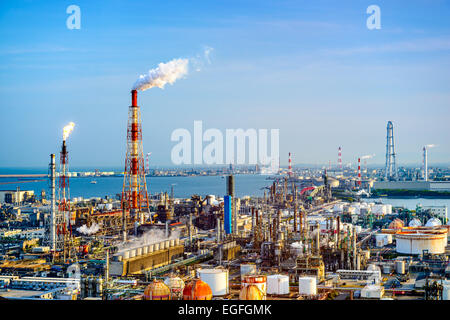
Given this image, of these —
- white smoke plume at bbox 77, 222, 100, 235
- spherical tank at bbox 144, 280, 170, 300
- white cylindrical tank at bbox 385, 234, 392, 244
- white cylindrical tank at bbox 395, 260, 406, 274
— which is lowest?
white cylindrical tank at bbox 385, 234, 392, 244

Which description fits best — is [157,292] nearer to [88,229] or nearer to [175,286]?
[175,286]

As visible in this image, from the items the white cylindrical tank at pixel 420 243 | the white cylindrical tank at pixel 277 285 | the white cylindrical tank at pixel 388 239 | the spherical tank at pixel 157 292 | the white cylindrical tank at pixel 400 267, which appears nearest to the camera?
the spherical tank at pixel 157 292

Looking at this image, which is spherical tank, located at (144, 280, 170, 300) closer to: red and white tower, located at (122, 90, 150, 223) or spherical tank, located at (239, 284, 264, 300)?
spherical tank, located at (239, 284, 264, 300)

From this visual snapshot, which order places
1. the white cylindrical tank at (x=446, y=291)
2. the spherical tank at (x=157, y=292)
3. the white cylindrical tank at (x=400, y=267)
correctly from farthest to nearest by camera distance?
the white cylindrical tank at (x=400, y=267) < the white cylindrical tank at (x=446, y=291) < the spherical tank at (x=157, y=292)

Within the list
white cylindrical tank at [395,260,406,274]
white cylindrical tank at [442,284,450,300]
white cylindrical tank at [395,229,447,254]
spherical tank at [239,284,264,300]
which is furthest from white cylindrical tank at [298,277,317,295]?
white cylindrical tank at [395,229,447,254]

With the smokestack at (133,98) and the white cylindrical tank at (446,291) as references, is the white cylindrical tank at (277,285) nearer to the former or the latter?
the white cylindrical tank at (446,291)

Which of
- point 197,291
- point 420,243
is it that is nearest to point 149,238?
point 420,243

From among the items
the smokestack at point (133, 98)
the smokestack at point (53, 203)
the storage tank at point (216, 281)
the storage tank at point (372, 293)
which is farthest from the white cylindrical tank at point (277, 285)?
the smokestack at point (53, 203)
